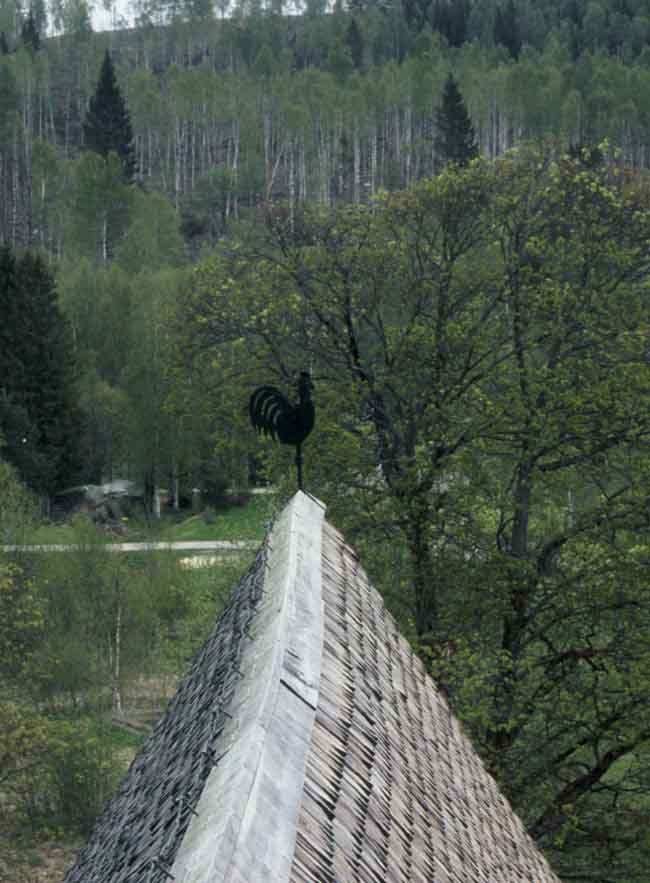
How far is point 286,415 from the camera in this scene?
7.71 metres

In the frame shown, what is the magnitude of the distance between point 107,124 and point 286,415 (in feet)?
356

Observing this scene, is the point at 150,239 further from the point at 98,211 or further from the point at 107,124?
the point at 107,124

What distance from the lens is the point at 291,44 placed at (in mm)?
171875

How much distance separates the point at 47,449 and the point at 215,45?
113 m

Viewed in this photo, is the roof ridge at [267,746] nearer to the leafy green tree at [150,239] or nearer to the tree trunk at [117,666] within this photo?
the tree trunk at [117,666]

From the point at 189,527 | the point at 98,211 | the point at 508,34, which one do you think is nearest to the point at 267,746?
the point at 189,527

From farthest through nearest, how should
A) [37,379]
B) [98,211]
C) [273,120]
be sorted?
[273,120] < [98,211] < [37,379]

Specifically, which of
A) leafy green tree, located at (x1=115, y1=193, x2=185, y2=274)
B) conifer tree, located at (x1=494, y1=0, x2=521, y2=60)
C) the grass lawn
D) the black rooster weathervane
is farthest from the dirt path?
conifer tree, located at (x1=494, y1=0, x2=521, y2=60)

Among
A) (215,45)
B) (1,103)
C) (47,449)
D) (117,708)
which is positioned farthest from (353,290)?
(215,45)

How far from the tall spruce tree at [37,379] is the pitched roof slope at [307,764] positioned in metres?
48.4

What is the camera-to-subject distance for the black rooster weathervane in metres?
7.59

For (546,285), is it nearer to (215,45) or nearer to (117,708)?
(117,708)

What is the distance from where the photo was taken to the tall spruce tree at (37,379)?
180 ft

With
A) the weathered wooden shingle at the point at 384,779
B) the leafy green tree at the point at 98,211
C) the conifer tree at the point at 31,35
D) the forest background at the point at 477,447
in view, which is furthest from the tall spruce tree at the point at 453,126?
the weathered wooden shingle at the point at 384,779
